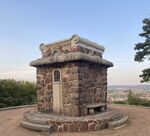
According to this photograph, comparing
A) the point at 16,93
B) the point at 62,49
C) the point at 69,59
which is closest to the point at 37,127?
the point at 69,59

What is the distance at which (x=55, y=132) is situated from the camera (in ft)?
17.0

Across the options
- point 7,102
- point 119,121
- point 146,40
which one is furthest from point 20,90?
point 146,40

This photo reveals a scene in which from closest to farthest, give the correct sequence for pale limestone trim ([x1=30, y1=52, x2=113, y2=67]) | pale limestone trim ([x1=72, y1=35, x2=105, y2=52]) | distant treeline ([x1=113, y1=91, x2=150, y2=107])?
pale limestone trim ([x1=30, y1=52, x2=113, y2=67]), pale limestone trim ([x1=72, y1=35, x2=105, y2=52]), distant treeline ([x1=113, y1=91, x2=150, y2=107])

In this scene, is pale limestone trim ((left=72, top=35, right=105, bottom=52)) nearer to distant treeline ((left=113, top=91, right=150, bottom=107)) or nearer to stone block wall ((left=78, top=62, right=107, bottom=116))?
stone block wall ((left=78, top=62, right=107, bottom=116))

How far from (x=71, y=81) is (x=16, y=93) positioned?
697 centimetres

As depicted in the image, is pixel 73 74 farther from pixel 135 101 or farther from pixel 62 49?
pixel 135 101

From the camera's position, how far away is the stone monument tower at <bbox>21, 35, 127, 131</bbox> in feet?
19.2

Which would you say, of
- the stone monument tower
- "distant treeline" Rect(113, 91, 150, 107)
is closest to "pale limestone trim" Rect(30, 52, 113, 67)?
the stone monument tower

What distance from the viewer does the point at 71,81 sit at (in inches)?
237

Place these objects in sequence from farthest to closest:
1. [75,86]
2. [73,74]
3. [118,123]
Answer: [73,74]
[75,86]
[118,123]

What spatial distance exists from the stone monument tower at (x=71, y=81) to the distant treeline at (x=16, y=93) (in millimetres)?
4782

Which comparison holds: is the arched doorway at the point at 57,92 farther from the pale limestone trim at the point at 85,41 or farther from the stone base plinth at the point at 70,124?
the pale limestone trim at the point at 85,41

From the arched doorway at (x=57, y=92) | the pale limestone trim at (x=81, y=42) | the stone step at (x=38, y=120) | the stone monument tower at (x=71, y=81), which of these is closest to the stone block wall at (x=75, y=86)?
the stone monument tower at (x=71, y=81)

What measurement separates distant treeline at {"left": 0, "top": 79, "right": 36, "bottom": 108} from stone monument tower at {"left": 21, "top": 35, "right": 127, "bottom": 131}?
4.78 metres
